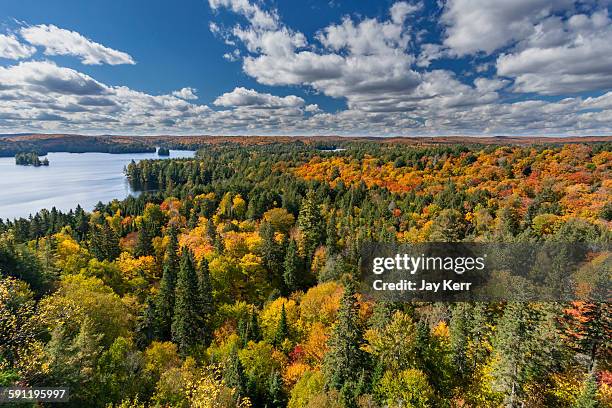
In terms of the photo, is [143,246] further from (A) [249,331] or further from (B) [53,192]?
(B) [53,192]

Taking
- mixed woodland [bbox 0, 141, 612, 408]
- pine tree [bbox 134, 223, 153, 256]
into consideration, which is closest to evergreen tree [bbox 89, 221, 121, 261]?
mixed woodland [bbox 0, 141, 612, 408]

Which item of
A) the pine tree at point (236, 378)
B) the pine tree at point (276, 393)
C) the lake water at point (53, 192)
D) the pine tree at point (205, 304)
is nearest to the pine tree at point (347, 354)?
the pine tree at point (276, 393)

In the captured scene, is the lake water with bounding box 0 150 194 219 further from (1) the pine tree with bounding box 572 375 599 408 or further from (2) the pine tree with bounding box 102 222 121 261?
(1) the pine tree with bounding box 572 375 599 408

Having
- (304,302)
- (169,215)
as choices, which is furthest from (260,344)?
(169,215)

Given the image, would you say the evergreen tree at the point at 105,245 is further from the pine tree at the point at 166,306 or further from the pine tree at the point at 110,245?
the pine tree at the point at 166,306

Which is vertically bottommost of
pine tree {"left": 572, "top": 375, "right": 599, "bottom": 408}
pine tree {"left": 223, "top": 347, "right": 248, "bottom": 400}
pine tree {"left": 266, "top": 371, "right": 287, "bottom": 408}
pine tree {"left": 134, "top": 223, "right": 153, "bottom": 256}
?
pine tree {"left": 266, "top": 371, "right": 287, "bottom": 408}

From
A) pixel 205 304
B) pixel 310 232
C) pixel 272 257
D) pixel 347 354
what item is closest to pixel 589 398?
pixel 347 354
